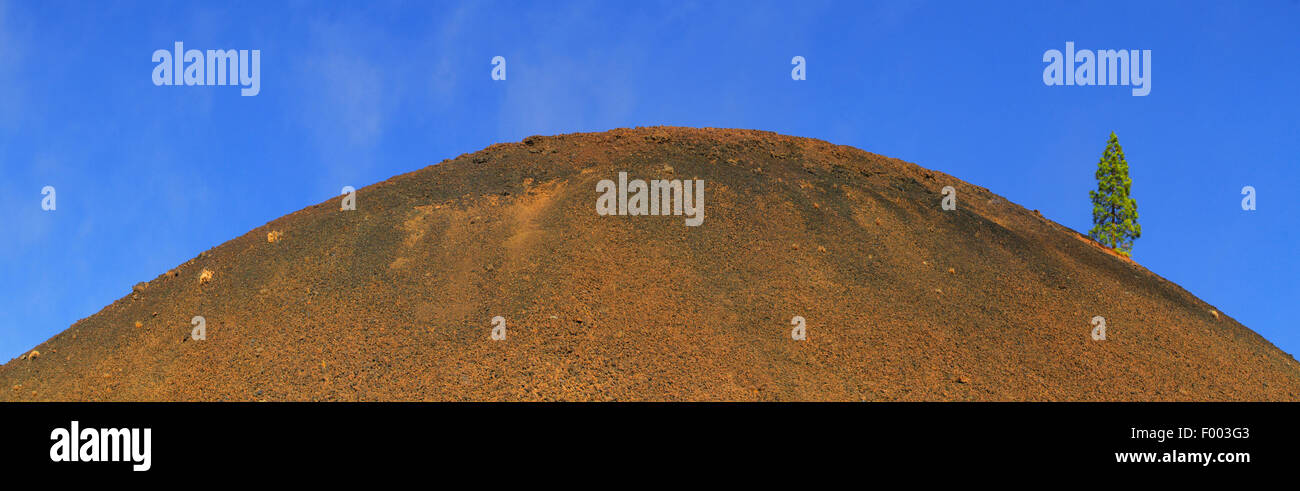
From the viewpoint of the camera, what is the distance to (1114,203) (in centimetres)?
3098

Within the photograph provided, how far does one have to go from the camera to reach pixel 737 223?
2025 centimetres

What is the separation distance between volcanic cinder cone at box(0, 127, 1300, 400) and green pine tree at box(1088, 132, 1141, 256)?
810 cm

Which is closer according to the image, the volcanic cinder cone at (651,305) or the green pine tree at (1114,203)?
the volcanic cinder cone at (651,305)

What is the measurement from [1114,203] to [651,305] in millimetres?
20636

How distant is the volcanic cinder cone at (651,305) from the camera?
16000 mm

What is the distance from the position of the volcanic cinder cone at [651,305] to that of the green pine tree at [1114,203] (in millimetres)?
8098

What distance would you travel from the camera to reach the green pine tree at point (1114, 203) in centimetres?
3075
